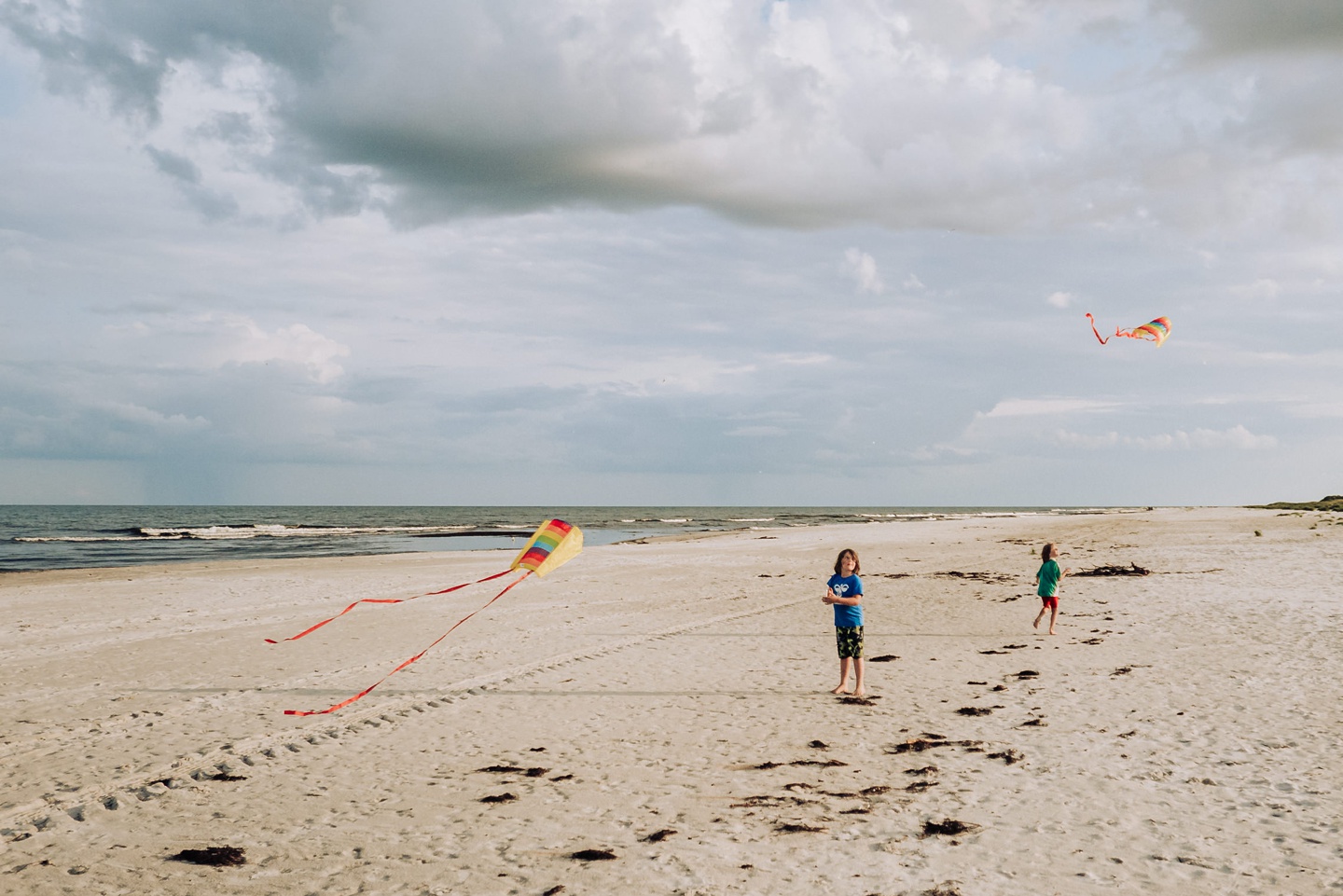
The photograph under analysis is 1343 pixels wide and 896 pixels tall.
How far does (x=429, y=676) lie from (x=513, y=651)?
1.90 m

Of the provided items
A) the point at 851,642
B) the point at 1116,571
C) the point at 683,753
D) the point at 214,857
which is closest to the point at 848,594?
the point at 851,642

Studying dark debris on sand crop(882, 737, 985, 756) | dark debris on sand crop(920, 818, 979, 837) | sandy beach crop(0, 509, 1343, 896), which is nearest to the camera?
sandy beach crop(0, 509, 1343, 896)

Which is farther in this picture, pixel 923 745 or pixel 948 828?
pixel 923 745

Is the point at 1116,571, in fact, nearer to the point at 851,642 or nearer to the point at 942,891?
the point at 851,642

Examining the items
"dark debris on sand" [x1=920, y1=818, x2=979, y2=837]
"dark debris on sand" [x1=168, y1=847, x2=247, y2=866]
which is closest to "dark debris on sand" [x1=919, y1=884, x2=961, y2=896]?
"dark debris on sand" [x1=920, y1=818, x2=979, y2=837]

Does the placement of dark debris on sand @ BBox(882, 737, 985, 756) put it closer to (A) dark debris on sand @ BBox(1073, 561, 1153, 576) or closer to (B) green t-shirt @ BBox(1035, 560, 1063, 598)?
(B) green t-shirt @ BBox(1035, 560, 1063, 598)

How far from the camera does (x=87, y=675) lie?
11.7 meters

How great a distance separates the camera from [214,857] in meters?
5.77

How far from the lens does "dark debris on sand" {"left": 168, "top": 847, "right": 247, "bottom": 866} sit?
573 centimetres

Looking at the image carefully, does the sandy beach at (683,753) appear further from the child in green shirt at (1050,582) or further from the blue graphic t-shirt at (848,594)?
the blue graphic t-shirt at (848,594)

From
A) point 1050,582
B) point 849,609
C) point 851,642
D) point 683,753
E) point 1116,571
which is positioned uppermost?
point 849,609

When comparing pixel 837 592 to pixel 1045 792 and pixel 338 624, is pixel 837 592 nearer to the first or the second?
pixel 1045 792

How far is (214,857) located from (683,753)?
A: 12.6 ft

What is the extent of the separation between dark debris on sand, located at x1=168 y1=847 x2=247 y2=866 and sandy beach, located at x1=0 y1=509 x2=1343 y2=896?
0.19 ft
